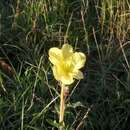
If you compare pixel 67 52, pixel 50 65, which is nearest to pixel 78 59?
pixel 67 52

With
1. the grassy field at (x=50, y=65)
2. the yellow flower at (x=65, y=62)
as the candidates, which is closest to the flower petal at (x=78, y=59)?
the yellow flower at (x=65, y=62)

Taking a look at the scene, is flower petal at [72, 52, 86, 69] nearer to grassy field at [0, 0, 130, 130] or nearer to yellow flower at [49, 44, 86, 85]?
yellow flower at [49, 44, 86, 85]

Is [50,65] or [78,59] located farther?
[50,65]

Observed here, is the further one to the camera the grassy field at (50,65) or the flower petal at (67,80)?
the grassy field at (50,65)

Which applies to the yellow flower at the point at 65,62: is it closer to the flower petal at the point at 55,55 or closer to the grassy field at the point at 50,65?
the flower petal at the point at 55,55

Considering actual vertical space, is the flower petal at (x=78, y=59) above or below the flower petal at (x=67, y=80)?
above

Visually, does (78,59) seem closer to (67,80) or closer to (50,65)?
(67,80)

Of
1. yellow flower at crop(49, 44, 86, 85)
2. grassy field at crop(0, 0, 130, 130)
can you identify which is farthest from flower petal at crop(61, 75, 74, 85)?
grassy field at crop(0, 0, 130, 130)

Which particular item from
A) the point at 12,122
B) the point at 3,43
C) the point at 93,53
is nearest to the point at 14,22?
the point at 3,43
